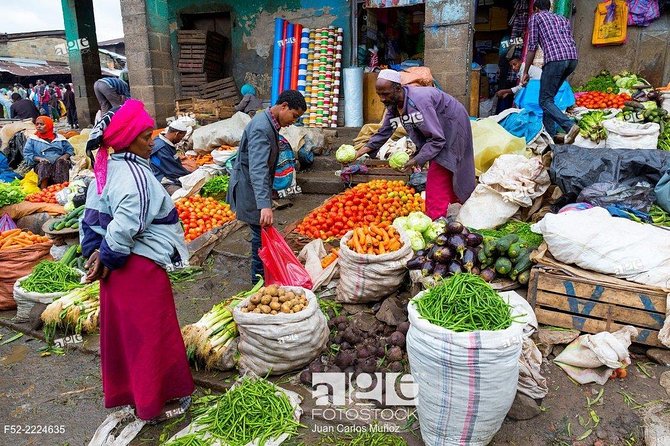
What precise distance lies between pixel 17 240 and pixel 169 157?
2219 millimetres

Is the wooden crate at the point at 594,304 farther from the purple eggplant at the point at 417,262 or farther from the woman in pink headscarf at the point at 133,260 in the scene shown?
the woman in pink headscarf at the point at 133,260

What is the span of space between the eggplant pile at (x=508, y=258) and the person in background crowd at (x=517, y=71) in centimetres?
432

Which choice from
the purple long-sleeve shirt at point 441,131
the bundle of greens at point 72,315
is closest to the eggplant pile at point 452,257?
the purple long-sleeve shirt at point 441,131

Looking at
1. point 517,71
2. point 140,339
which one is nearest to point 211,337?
point 140,339

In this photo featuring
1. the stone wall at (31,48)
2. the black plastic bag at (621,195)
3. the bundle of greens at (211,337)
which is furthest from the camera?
the stone wall at (31,48)

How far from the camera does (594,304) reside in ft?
10.5

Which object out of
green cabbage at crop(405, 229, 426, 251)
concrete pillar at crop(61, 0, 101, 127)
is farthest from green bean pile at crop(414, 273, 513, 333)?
concrete pillar at crop(61, 0, 101, 127)

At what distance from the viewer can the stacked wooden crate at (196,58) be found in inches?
402

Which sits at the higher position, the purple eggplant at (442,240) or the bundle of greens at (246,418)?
the purple eggplant at (442,240)

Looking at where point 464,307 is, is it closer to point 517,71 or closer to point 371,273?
point 371,273

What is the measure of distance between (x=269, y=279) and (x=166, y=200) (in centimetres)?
147

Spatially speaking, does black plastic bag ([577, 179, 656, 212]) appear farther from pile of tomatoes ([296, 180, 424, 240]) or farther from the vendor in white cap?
the vendor in white cap

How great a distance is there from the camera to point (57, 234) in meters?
5.52

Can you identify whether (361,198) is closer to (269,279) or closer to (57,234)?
(269,279)
